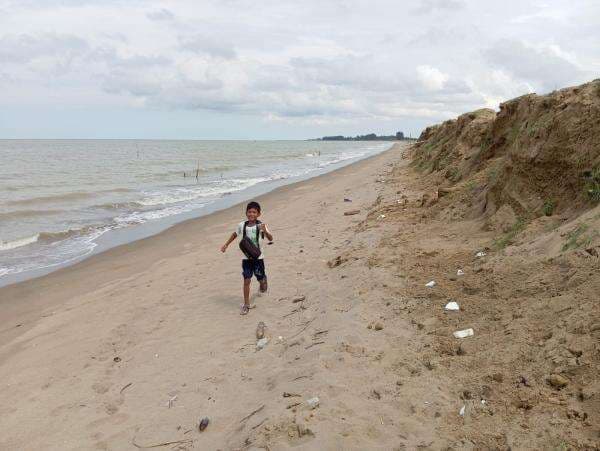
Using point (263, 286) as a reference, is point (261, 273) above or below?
above

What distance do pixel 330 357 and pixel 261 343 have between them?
1123 millimetres

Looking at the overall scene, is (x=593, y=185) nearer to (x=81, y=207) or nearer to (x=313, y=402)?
(x=313, y=402)

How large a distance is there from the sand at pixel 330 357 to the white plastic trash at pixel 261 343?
0.11 m

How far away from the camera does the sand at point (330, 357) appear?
3.07 meters

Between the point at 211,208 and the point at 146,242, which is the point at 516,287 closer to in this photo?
the point at 146,242

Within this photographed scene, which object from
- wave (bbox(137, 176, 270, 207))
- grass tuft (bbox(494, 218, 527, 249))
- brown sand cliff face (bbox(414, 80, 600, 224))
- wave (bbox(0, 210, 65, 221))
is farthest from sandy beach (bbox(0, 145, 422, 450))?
wave (bbox(137, 176, 270, 207))

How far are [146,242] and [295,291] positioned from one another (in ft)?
23.5

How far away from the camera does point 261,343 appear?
5.02 meters

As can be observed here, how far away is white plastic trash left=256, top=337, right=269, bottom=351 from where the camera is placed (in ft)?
16.3

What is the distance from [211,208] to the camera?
1831cm

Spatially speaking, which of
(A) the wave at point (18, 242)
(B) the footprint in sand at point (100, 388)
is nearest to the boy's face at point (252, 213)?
(B) the footprint in sand at point (100, 388)

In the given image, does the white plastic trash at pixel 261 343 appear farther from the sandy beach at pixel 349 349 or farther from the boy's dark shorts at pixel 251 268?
the boy's dark shorts at pixel 251 268

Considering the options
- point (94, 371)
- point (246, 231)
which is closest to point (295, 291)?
point (246, 231)

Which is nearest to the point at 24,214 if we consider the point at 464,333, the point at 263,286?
the point at 263,286
